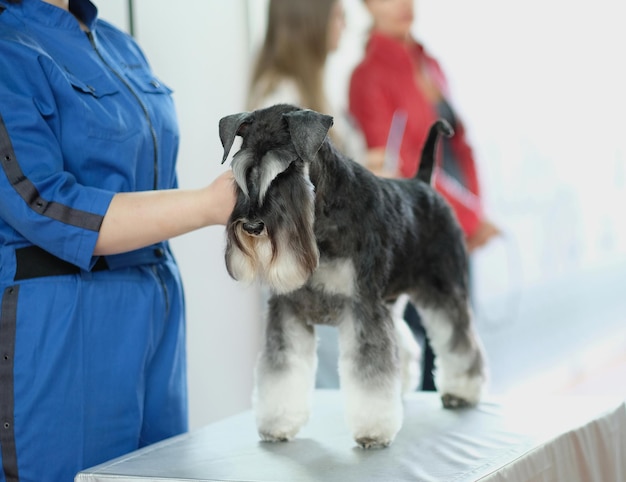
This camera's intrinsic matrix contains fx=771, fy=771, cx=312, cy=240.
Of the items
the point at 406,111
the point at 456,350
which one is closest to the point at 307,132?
the point at 456,350

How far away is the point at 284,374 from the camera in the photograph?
5.11 feet

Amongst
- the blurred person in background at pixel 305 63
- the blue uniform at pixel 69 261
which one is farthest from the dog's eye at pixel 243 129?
the blurred person in background at pixel 305 63

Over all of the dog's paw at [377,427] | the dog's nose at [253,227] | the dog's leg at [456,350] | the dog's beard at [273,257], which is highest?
the dog's nose at [253,227]

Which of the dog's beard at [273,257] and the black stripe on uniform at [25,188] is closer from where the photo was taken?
the dog's beard at [273,257]

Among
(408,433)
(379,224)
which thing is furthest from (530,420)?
(379,224)

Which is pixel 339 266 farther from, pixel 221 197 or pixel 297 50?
pixel 297 50

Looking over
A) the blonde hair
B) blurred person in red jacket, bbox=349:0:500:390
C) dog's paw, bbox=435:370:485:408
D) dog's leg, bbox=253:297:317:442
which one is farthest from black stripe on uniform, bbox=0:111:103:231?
the blonde hair

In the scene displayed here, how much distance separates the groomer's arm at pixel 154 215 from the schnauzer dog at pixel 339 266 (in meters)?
0.15

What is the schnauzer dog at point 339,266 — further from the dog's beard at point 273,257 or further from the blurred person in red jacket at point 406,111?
the blurred person in red jacket at point 406,111

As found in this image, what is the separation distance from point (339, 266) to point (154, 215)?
0.36 meters

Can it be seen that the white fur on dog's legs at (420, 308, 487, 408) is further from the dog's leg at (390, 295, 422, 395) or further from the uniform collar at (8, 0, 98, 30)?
the uniform collar at (8, 0, 98, 30)

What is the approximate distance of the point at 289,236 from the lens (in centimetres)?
128

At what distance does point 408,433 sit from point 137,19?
6.77 ft

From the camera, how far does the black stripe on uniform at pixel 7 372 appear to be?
148cm
